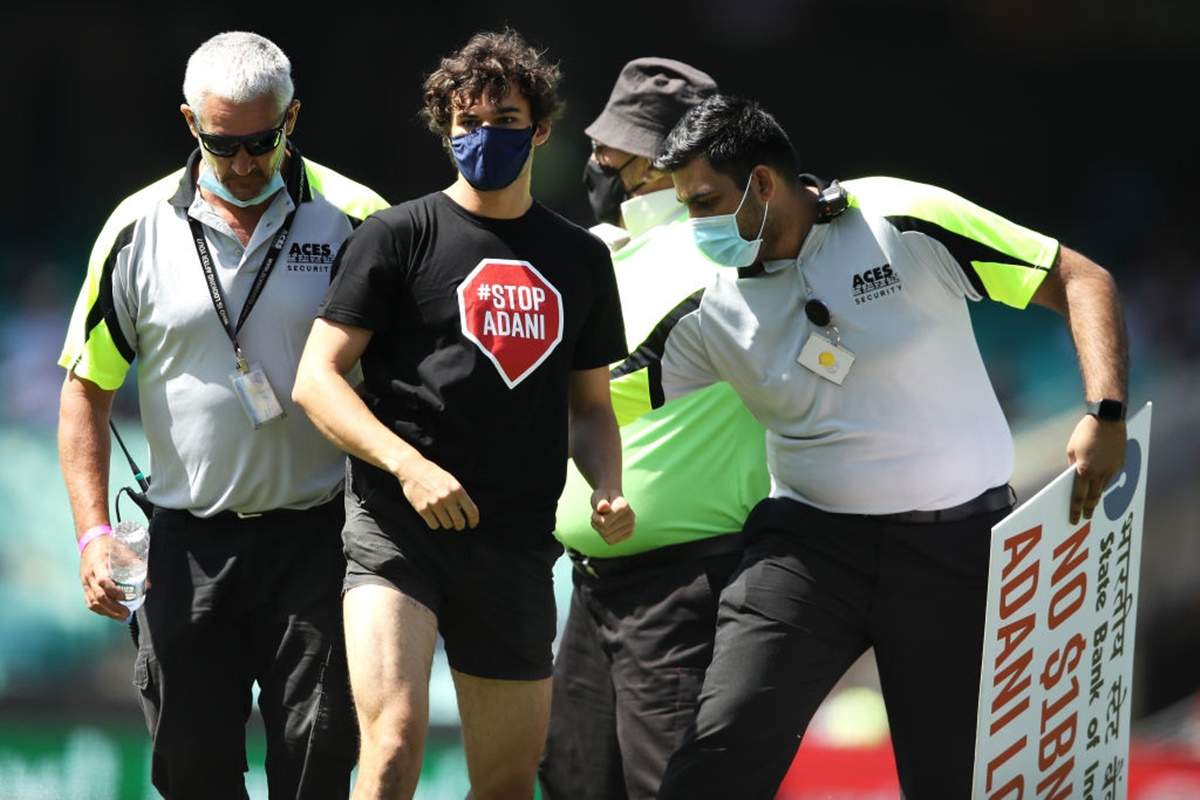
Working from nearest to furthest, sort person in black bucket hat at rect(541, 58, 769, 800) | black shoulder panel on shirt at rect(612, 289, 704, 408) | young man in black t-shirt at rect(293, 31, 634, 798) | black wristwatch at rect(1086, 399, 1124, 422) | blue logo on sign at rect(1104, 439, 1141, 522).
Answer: young man in black t-shirt at rect(293, 31, 634, 798) < black wristwatch at rect(1086, 399, 1124, 422) < blue logo on sign at rect(1104, 439, 1141, 522) < black shoulder panel on shirt at rect(612, 289, 704, 408) < person in black bucket hat at rect(541, 58, 769, 800)

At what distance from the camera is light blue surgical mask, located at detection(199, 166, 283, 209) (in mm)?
4551

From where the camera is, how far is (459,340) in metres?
4.25

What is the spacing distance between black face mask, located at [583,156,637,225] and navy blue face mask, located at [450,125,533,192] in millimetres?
1299

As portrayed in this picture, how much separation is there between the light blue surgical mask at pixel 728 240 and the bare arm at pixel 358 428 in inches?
34.8

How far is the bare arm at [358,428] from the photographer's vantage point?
4.03 meters

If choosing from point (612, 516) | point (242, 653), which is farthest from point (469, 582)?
point (242, 653)

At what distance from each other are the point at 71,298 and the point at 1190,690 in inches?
220

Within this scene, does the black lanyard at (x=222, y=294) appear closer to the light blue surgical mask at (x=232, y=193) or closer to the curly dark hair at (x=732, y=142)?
the light blue surgical mask at (x=232, y=193)

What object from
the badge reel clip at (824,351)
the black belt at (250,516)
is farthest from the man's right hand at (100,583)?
the badge reel clip at (824,351)

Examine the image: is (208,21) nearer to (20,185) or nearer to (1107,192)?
(20,185)

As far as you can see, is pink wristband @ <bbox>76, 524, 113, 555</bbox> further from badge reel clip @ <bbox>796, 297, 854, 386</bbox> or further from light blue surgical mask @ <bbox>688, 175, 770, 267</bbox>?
badge reel clip @ <bbox>796, 297, 854, 386</bbox>

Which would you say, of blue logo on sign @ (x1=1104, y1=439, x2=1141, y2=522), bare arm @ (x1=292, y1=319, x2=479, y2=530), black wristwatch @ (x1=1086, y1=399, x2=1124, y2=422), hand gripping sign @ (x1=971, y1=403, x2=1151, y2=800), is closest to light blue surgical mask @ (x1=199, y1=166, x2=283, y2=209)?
bare arm @ (x1=292, y1=319, x2=479, y2=530)

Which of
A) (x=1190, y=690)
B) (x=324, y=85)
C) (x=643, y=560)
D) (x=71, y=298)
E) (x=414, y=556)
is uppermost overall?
(x=324, y=85)

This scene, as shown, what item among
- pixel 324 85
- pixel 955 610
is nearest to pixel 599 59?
pixel 324 85
